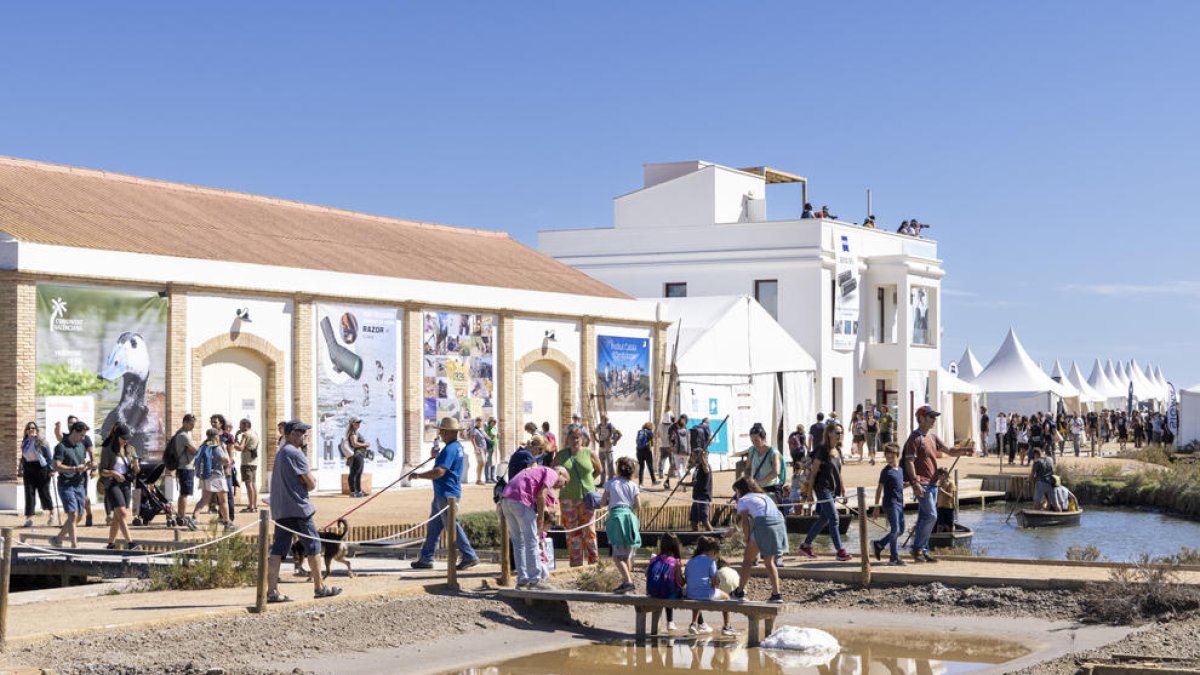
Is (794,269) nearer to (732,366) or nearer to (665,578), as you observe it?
(732,366)

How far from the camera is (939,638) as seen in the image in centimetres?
1423

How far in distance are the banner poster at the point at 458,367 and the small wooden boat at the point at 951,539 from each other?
11.6 m

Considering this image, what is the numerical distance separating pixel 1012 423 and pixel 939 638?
3358 cm

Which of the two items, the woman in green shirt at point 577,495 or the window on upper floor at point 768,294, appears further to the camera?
the window on upper floor at point 768,294

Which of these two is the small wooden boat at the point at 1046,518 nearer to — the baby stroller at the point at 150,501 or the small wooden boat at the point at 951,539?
the small wooden boat at the point at 951,539

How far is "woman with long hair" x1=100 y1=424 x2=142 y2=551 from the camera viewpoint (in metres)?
18.0

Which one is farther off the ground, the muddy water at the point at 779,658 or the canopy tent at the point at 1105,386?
the canopy tent at the point at 1105,386

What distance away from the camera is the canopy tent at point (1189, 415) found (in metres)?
51.1

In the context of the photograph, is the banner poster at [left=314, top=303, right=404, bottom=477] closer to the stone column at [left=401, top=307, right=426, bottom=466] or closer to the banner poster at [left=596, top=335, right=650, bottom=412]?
the stone column at [left=401, top=307, right=426, bottom=466]

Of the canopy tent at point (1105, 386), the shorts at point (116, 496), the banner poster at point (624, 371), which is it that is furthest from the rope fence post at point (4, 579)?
the canopy tent at point (1105, 386)

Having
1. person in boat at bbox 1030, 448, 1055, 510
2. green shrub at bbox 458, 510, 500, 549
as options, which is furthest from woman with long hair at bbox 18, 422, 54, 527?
person in boat at bbox 1030, 448, 1055, 510

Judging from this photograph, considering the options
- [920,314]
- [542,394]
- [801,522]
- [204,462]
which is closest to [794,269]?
Answer: [920,314]

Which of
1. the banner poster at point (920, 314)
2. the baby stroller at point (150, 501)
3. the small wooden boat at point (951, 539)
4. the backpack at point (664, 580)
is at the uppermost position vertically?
the banner poster at point (920, 314)

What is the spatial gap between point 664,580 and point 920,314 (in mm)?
38975
